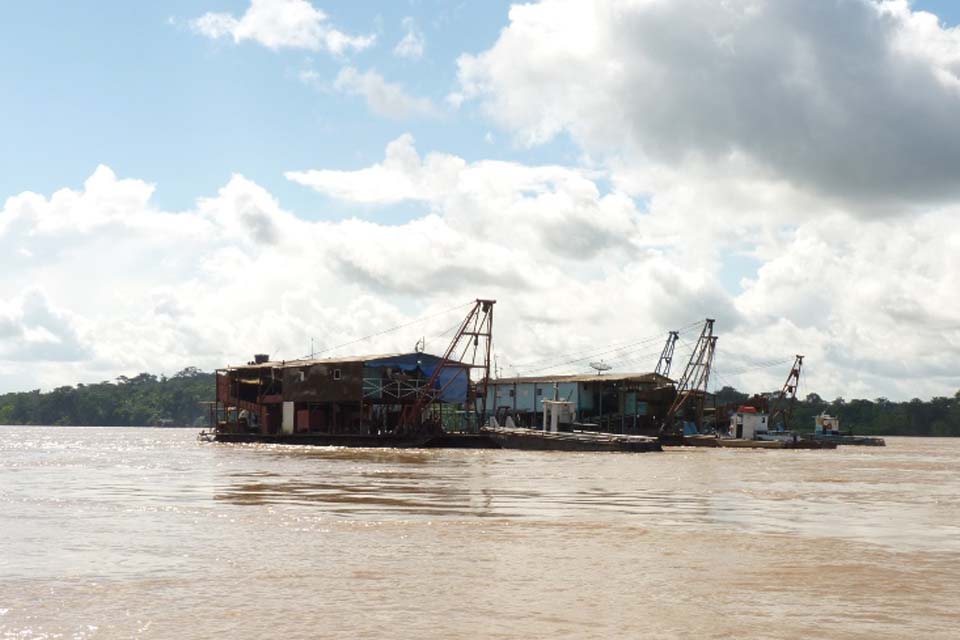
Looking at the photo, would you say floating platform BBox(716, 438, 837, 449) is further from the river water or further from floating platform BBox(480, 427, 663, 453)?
the river water

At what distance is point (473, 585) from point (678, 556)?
4.15 meters

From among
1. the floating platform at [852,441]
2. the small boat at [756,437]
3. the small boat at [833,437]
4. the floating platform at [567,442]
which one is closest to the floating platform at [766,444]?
the small boat at [756,437]

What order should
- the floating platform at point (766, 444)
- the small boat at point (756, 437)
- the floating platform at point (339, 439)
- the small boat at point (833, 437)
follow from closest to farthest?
the floating platform at point (339, 439), the floating platform at point (766, 444), the small boat at point (756, 437), the small boat at point (833, 437)

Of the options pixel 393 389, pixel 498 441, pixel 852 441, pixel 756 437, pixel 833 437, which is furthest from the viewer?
pixel 852 441

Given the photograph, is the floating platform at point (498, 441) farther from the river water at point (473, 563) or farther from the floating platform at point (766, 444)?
the river water at point (473, 563)

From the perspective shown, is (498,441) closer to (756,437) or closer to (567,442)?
(567,442)

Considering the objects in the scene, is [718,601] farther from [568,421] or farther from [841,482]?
[568,421]

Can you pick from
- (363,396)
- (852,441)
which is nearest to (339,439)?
(363,396)

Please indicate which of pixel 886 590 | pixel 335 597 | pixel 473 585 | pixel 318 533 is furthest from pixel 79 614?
pixel 886 590

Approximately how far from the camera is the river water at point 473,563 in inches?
423

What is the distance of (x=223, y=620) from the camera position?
10.7m

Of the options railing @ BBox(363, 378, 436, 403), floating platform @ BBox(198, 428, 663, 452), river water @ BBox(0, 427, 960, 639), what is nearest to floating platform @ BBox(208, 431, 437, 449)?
floating platform @ BBox(198, 428, 663, 452)

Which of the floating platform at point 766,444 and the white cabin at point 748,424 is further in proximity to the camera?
the white cabin at point 748,424

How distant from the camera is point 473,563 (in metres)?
14.6
